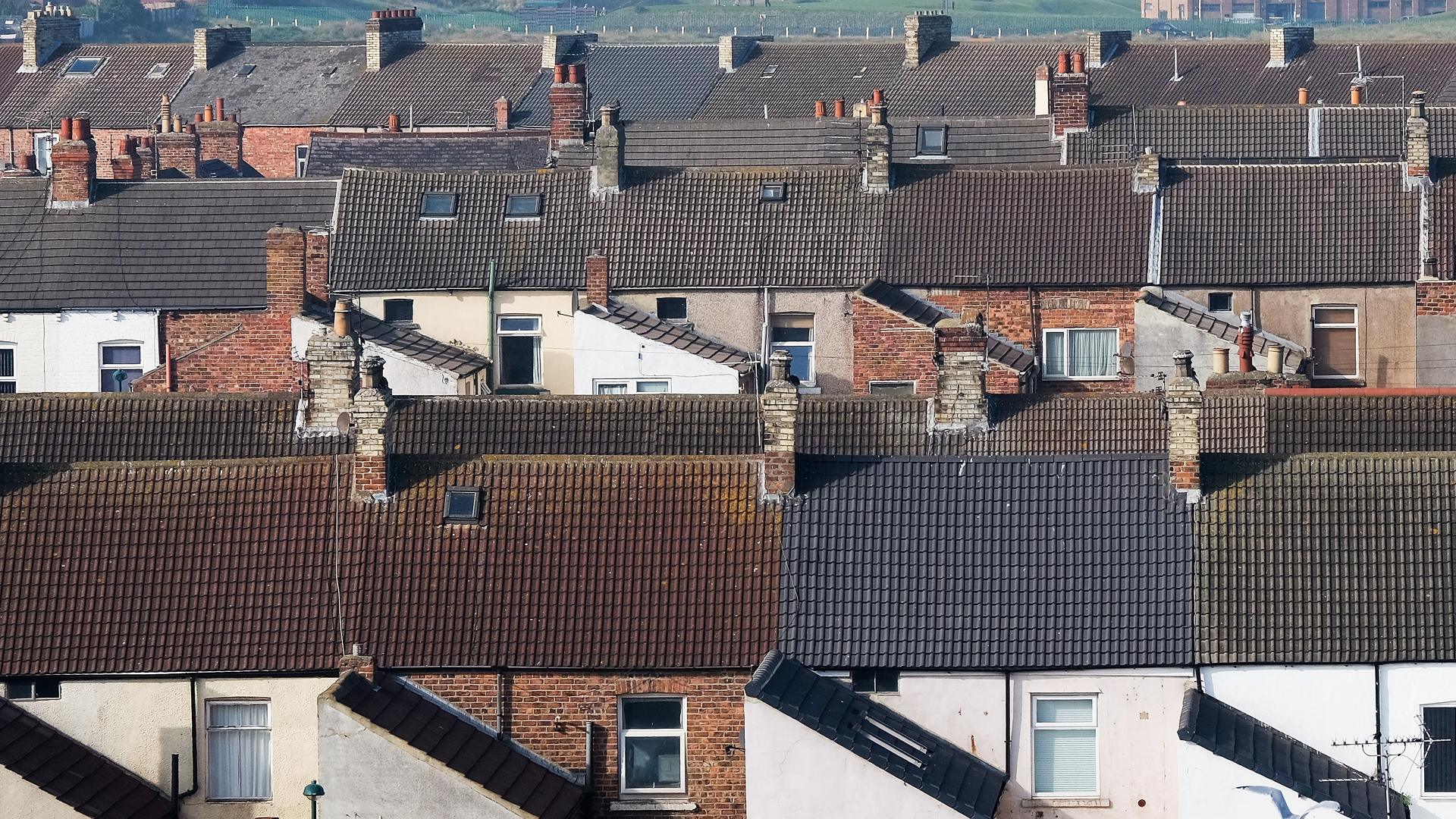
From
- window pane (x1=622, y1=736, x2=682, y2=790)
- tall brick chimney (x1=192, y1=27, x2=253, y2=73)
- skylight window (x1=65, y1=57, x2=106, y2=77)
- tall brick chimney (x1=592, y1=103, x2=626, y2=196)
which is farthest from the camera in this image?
skylight window (x1=65, y1=57, x2=106, y2=77)

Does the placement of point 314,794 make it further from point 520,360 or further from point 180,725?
point 520,360

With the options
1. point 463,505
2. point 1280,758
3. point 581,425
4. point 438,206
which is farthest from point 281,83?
point 1280,758

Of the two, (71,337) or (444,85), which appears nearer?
(71,337)

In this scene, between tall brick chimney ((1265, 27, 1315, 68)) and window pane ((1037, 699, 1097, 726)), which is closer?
window pane ((1037, 699, 1097, 726))

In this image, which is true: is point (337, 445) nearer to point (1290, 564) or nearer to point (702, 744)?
point (702, 744)

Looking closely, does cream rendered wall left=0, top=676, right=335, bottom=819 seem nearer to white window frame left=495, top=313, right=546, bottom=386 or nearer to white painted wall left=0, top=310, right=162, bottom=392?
white window frame left=495, top=313, right=546, bottom=386

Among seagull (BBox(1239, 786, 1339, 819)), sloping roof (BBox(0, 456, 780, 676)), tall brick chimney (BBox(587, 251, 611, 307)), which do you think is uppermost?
tall brick chimney (BBox(587, 251, 611, 307))

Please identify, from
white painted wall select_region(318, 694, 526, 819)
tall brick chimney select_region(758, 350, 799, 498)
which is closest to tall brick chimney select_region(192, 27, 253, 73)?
tall brick chimney select_region(758, 350, 799, 498)
